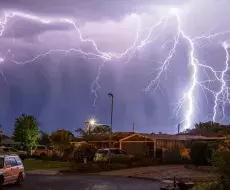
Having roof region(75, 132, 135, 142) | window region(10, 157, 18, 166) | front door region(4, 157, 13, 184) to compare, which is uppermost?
roof region(75, 132, 135, 142)

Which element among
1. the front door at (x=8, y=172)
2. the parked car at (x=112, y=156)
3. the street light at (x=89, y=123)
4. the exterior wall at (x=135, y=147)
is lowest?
the front door at (x=8, y=172)

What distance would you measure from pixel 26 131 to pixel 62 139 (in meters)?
7.47

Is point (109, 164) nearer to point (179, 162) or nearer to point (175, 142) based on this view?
point (179, 162)

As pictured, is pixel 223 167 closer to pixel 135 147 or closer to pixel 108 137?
pixel 135 147

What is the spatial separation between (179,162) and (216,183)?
29489 millimetres

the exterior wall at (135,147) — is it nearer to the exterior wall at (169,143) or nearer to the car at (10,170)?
the exterior wall at (169,143)

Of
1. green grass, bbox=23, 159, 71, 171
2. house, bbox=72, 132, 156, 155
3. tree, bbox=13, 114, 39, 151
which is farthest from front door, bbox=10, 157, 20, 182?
tree, bbox=13, 114, 39, 151

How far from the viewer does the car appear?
21.3 meters

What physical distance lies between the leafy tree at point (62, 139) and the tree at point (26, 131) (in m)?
5.37

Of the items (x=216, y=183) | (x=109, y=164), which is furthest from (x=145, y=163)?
(x=216, y=183)

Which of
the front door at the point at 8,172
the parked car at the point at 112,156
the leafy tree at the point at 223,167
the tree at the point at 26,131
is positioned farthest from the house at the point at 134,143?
the leafy tree at the point at 223,167

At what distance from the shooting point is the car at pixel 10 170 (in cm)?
2128

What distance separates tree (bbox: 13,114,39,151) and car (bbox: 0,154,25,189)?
38.7 metres

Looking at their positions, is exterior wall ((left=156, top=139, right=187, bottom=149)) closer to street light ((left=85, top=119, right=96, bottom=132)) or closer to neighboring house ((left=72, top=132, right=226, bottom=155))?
neighboring house ((left=72, top=132, right=226, bottom=155))
